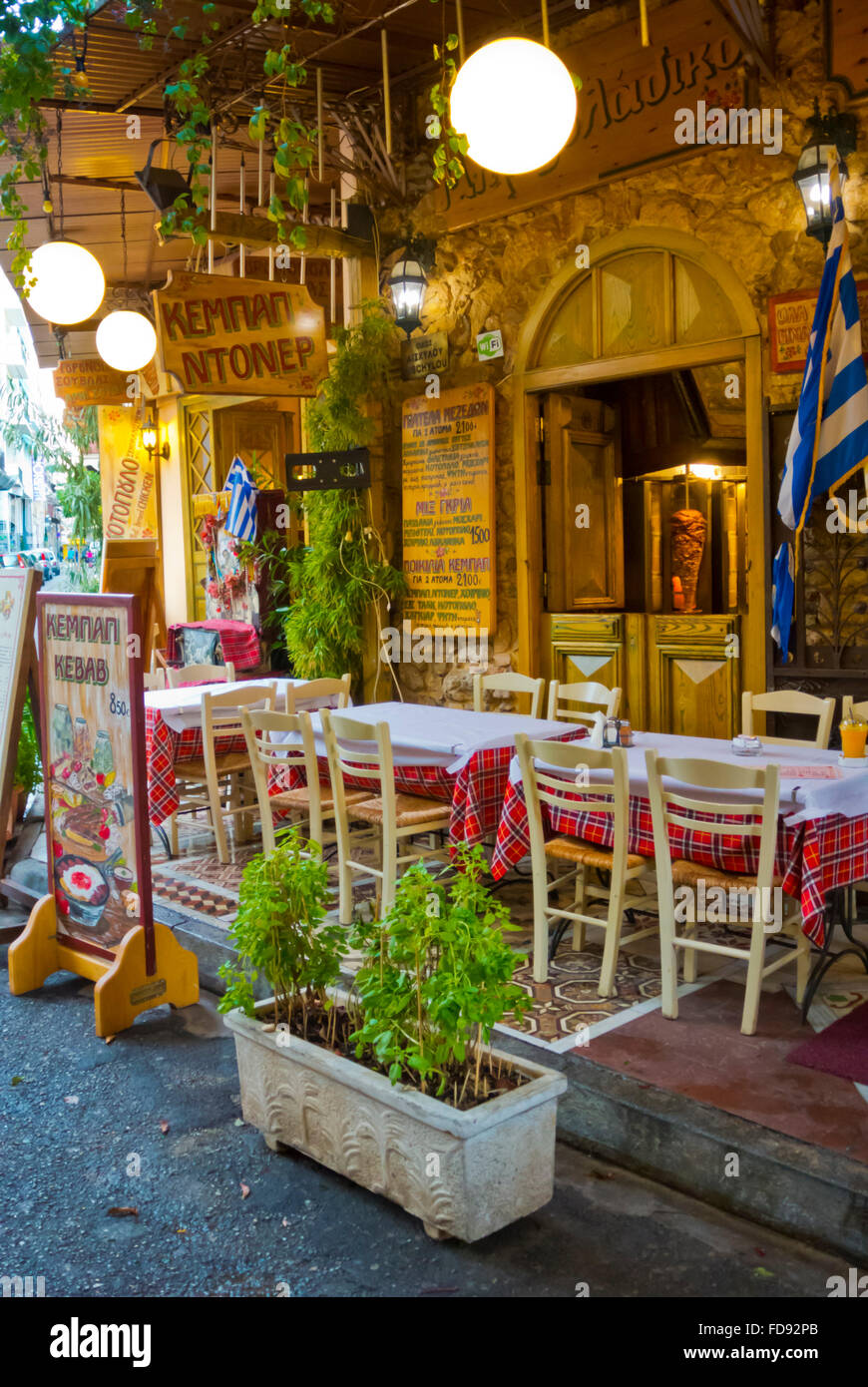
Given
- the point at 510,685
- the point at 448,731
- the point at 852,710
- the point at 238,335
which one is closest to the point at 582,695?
the point at 510,685

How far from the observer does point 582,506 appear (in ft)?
25.7

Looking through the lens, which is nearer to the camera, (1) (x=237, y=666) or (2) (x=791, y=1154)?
(2) (x=791, y=1154)

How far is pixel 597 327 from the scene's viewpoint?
700 cm

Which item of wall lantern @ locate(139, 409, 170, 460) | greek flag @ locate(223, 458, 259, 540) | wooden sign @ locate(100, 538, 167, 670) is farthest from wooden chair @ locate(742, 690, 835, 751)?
wall lantern @ locate(139, 409, 170, 460)

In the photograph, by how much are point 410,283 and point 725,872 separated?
518 centimetres

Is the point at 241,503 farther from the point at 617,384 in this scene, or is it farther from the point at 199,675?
the point at 617,384

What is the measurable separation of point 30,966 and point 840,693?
4070mm

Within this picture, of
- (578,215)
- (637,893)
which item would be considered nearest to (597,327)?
(578,215)

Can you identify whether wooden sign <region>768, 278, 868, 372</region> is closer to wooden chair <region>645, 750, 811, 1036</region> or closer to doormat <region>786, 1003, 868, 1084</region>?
wooden chair <region>645, 750, 811, 1036</region>

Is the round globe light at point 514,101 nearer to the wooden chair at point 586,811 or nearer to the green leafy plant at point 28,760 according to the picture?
the wooden chair at point 586,811

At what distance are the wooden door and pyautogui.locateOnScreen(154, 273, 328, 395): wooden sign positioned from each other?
1.64 meters

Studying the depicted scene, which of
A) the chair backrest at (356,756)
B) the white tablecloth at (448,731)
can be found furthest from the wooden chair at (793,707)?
the chair backrest at (356,756)

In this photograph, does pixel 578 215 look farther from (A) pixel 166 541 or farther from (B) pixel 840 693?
(A) pixel 166 541
